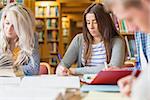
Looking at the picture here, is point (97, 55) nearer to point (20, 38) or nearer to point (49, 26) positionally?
point (20, 38)

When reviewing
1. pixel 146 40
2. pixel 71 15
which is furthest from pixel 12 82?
pixel 71 15

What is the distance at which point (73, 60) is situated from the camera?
7.71ft

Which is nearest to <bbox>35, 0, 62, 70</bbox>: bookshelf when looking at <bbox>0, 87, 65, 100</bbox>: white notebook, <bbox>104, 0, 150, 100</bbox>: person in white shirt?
<bbox>0, 87, 65, 100</bbox>: white notebook

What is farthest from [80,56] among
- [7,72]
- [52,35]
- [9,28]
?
[52,35]

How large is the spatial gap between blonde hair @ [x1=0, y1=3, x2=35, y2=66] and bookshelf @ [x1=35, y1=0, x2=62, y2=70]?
5066 mm

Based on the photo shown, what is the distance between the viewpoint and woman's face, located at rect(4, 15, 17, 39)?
2.01 meters

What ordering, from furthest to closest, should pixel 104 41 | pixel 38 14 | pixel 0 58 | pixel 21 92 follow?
pixel 38 14
pixel 104 41
pixel 0 58
pixel 21 92

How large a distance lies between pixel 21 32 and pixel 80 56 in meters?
0.54

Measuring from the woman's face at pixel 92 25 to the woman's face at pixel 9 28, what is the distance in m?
0.56

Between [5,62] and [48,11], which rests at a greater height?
[48,11]

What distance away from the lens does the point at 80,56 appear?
231 centimetres

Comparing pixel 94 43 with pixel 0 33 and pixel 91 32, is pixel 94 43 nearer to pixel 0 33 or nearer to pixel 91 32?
pixel 91 32

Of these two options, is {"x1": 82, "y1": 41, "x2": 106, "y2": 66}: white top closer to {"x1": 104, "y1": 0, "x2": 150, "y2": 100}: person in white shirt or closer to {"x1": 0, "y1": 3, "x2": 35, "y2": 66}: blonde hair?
{"x1": 0, "y1": 3, "x2": 35, "y2": 66}: blonde hair

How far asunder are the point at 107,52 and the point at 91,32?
7.6 inches
